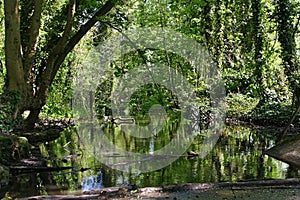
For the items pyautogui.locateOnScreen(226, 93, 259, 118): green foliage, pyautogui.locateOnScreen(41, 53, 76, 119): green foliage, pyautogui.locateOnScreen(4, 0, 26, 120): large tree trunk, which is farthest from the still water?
pyautogui.locateOnScreen(41, 53, 76, 119): green foliage

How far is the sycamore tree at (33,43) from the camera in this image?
10.7m

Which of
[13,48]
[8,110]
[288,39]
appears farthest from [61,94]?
[8,110]

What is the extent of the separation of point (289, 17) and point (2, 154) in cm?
1144

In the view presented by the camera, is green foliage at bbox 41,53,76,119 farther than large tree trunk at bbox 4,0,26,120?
Yes

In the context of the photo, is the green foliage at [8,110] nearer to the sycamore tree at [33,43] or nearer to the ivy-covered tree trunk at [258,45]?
the sycamore tree at [33,43]

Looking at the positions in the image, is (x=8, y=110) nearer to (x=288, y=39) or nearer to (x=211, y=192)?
(x=211, y=192)

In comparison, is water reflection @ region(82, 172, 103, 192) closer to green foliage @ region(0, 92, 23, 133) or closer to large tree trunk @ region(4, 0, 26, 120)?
green foliage @ region(0, 92, 23, 133)

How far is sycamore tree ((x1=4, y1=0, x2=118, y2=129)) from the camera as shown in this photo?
1066 centimetres

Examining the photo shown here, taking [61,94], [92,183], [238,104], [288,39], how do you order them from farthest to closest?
[61,94] < [238,104] < [288,39] < [92,183]

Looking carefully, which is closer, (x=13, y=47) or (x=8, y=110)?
(x=8, y=110)

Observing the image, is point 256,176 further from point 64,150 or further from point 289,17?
point 289,17

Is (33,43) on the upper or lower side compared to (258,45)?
lower

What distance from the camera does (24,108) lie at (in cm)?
1148

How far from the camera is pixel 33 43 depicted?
11.7 m
